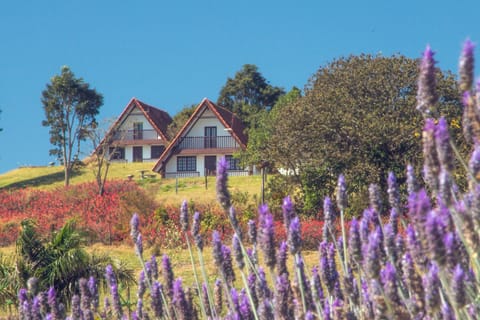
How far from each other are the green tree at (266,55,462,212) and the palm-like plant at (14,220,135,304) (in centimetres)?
1250

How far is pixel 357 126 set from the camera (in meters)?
22.9

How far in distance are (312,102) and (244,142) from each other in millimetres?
18693

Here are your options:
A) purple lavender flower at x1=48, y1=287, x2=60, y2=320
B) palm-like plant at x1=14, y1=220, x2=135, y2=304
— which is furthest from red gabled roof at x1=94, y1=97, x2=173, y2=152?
purple lavender flower at x1=48, y1=287, x2=60, y2=320

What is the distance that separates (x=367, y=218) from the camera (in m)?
3.28

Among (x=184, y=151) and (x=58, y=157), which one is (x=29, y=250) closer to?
(x=184, y=151)

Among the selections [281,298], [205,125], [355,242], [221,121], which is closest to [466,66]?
[355,242]

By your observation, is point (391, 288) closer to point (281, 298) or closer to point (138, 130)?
point (281, 298)

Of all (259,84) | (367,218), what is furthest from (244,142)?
(367,218)

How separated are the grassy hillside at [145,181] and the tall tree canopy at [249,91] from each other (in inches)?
435

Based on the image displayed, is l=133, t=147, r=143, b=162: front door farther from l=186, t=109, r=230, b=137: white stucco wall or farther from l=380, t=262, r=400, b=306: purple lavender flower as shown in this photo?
l=380, t=262, r=400, b=306: purple lavender flower

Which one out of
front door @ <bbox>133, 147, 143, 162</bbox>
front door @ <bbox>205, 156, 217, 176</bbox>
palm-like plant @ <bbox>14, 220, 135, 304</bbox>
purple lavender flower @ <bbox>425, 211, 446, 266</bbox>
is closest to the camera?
purple lavender flower @ <bbox>425, 211, 446, 266</bbox>

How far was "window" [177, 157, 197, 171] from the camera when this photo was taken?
44897 millimetres

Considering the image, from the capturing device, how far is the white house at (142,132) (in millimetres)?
50656

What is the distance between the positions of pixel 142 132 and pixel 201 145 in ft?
33.9
